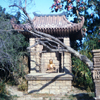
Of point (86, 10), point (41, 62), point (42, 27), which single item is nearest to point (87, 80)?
point (41, 62)

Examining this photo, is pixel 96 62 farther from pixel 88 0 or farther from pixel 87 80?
pixel 88 0

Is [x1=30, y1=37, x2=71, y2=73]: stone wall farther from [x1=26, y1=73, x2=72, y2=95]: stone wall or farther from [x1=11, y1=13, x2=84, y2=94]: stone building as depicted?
[x1=26, y1=73, x2=72, y2=95]: stone wall

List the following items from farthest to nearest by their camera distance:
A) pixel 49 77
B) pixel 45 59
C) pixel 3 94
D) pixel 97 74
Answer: pixel 45 59
pixel 49 77
pixel 3 94
pixel 97 74

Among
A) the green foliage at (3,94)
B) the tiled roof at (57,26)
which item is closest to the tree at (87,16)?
the tiled roof at (57,26)

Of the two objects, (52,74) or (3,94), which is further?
(52,74)

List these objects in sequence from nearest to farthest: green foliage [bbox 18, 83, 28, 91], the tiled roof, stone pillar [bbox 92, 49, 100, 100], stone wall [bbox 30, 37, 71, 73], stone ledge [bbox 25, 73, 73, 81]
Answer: stone pillar [bbox 92, 49, 100, 100] < stone ledge [bbox 25, 73, 73, 81] < the tiled roof < stone wall [bbox 30, 37, 71, 73] < green foliage [bbox 18, 83, 28, 91]

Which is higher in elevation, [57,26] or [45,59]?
[57,26]

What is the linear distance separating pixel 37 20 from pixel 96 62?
4.85 meters

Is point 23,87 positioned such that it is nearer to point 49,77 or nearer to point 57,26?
point 49,77

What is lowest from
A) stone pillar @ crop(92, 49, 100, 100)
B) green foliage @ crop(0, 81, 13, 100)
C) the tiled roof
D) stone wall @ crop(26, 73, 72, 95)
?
green foliage @ crop(0, 81, 13, 100)

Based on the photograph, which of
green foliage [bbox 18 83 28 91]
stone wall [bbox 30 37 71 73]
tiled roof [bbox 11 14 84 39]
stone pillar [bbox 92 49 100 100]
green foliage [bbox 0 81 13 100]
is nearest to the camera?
stone pillar [bbox 92 49 100 100]

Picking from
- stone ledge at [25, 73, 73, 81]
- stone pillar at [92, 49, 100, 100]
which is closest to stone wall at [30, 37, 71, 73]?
stone ledge at [25, 73, 73, 81]

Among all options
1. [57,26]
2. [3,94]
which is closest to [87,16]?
[57,26]

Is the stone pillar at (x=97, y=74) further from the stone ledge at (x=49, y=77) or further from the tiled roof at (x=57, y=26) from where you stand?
the tiled roof at (x=57, y=26)
